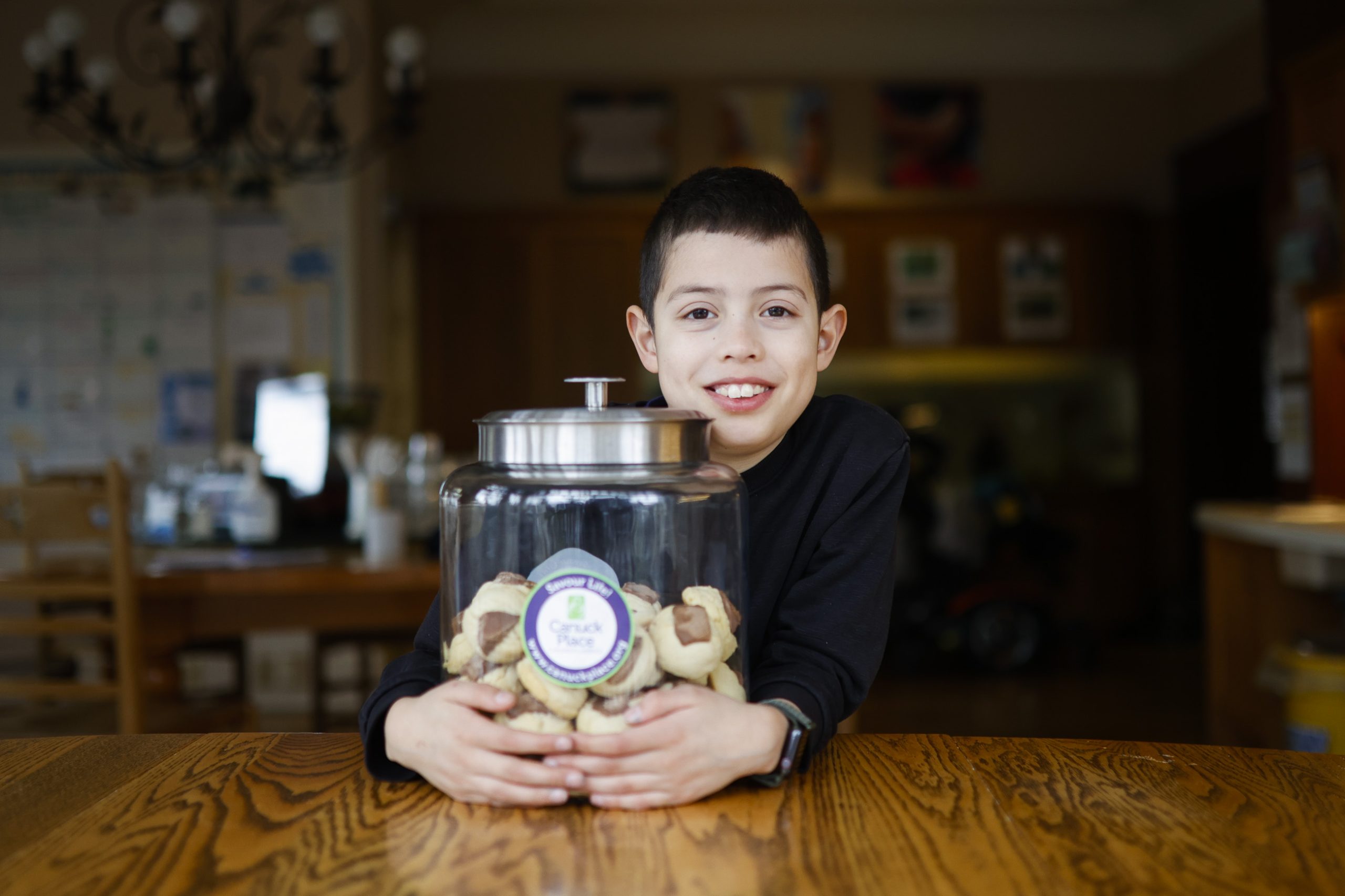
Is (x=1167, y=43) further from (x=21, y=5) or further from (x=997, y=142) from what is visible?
(x=21, y=5)

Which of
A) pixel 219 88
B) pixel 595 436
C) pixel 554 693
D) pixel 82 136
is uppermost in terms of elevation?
pixel 82 136

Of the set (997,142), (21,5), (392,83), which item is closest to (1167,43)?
(997,142)

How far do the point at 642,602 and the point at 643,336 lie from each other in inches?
15.5

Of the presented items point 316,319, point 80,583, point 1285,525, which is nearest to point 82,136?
point 316,319

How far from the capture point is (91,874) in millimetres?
606

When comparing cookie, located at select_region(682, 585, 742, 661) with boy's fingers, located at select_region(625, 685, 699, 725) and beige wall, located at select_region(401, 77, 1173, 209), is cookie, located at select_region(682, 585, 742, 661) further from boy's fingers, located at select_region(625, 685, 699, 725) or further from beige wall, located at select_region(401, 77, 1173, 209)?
beige wall, located at select_region(401, 77, 1173, 209)

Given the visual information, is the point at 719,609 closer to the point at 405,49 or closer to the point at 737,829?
the point at 737,829

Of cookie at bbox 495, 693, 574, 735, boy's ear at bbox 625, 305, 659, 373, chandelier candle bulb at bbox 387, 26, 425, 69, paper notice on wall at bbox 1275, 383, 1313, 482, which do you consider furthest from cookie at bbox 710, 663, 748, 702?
paper notice on wall at bbox 1275, 383, 1313, 482

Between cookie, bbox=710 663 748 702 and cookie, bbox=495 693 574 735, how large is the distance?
0.10 metres

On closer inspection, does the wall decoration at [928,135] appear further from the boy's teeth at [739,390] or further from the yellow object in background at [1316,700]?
the boy's teeth at [739,390]

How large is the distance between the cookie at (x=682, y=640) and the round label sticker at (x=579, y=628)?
0.03 m

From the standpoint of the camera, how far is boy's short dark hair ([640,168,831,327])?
0.91 metres

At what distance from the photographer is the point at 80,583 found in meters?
2.32

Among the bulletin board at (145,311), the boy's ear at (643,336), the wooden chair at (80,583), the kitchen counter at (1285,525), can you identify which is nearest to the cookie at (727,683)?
the boy's ear at (643,336)
